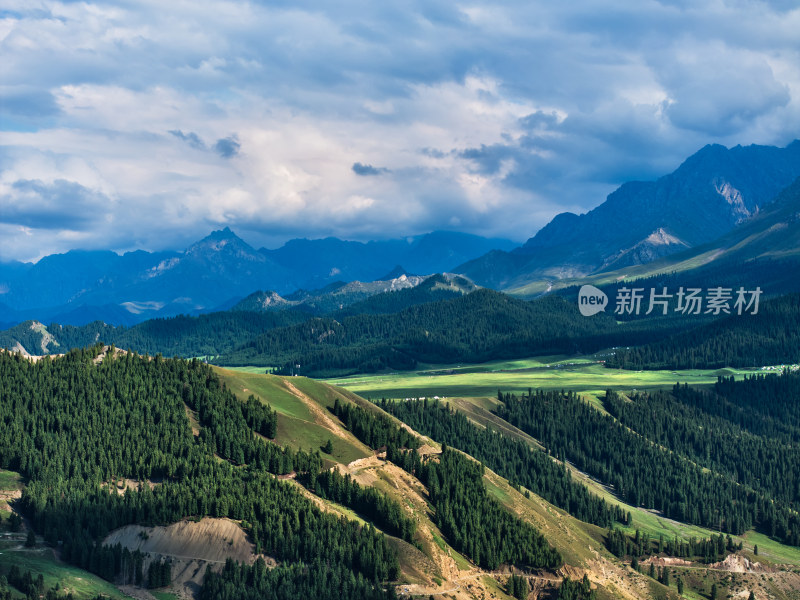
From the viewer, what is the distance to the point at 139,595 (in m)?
170

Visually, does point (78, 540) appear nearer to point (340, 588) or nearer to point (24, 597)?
point (24, 597)

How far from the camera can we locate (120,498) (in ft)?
636

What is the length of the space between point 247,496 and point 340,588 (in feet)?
101

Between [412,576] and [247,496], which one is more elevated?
[247,496]

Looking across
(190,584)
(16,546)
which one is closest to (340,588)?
(190,584)

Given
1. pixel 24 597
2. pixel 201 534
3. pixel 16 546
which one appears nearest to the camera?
pixel 24 597

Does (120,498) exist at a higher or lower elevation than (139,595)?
higher

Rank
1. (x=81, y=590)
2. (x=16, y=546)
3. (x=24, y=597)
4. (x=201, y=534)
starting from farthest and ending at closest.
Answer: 1. (x=201, y=534)
2. (x=16, y=546)
3. (x=81, y=590)
4. (x=24, y=597)

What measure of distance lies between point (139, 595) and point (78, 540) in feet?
51.5

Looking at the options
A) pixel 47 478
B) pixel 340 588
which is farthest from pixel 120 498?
pixel 340 588

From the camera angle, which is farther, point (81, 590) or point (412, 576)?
point (412, 576)

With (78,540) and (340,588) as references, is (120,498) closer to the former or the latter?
(78,540)

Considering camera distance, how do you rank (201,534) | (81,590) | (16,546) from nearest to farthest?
(81,590) → (16,546) → (201,534)

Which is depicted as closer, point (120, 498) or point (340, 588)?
point (340, 588)
